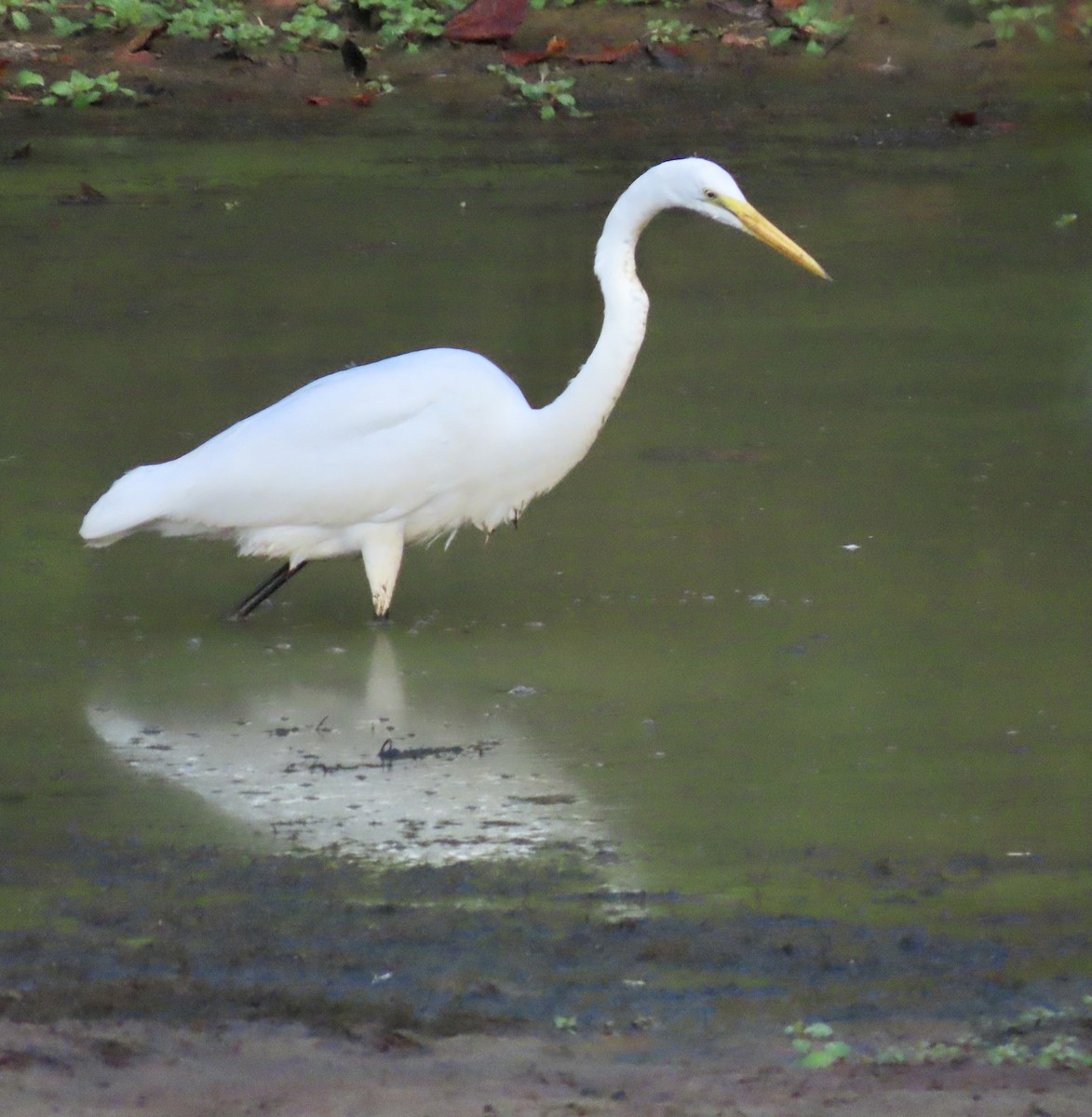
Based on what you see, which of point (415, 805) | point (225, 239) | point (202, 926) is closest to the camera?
point (202, 926)

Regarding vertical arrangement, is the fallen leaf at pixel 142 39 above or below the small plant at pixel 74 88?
above

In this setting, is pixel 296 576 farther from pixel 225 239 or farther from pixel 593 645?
pixel 225 239

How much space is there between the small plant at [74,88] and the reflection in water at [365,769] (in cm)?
698

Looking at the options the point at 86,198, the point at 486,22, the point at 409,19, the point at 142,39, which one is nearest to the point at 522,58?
the point at 486,22

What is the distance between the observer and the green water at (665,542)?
3857 mm

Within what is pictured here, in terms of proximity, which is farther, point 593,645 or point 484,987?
point 593,645

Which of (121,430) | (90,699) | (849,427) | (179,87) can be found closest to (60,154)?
(179,87)

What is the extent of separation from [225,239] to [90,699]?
468 cm

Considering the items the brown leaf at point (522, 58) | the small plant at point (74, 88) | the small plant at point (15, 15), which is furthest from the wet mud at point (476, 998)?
the small plant at point (15, 15)

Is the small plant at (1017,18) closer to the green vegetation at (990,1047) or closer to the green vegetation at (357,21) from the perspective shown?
the green vegetation at (357,21)

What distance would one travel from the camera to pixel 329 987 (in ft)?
10.2

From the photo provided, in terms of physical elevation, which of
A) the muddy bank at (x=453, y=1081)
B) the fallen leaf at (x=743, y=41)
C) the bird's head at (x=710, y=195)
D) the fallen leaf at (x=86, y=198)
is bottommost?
the muddy bank at (x=453, y=1081)

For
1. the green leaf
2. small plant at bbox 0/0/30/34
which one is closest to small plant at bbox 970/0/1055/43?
small plant at bbox 0/0/30/34

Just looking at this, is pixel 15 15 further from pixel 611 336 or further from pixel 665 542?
pixel 611 336
